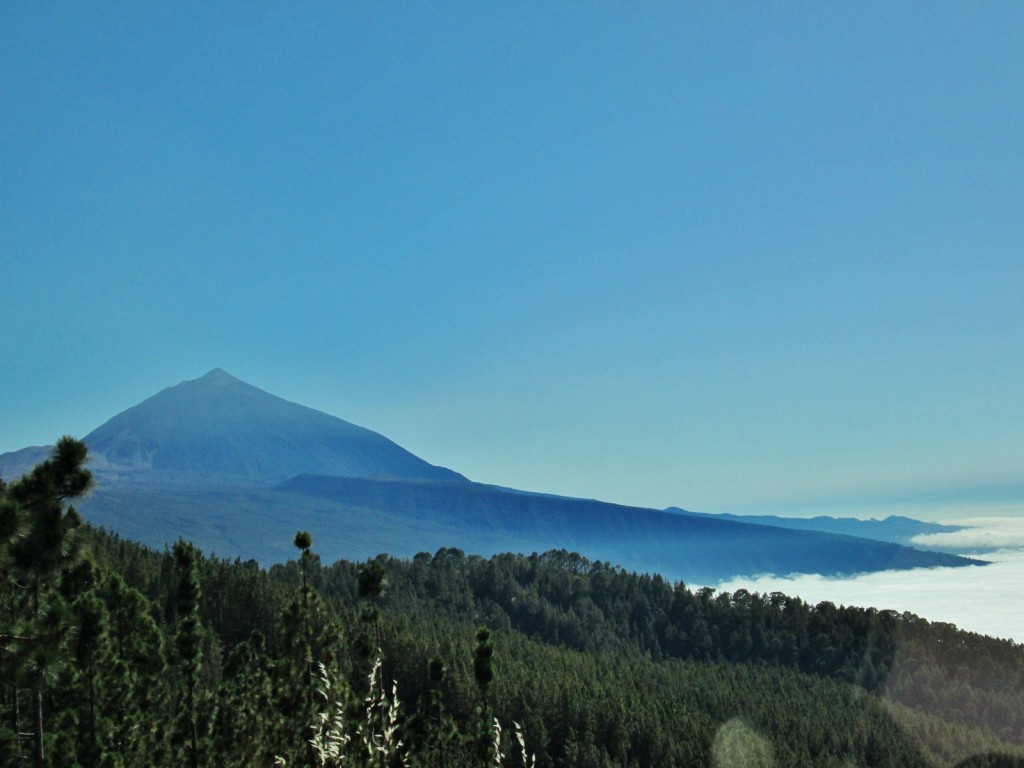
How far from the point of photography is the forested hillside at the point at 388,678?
44.9ft

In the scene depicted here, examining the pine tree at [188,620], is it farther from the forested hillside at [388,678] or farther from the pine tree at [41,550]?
the pine tree at [41,550]

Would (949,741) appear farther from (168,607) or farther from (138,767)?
(138,767)

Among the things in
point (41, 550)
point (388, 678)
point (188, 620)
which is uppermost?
point (41, 550)

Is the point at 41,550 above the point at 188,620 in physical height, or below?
above

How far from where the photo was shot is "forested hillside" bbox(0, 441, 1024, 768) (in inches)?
539

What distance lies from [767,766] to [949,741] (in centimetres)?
4800

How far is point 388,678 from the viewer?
75.6 m

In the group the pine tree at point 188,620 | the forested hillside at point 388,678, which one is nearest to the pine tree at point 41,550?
the forested hillside at point 388,678

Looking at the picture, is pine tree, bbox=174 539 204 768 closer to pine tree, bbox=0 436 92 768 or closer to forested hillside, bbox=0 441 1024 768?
forested hillside, bbox=0 441 1024 768

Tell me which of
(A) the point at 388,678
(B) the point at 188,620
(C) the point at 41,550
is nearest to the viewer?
(C) the point at 41,550

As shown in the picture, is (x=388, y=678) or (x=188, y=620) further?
(x=388, y=678)

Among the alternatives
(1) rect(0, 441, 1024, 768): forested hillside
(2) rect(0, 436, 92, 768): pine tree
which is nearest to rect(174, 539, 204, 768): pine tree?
(1) rect(0, 441, 1024, 768): forested hillside

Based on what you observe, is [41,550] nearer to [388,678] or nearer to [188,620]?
[188,620]

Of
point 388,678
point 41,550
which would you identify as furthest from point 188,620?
point 388,678
